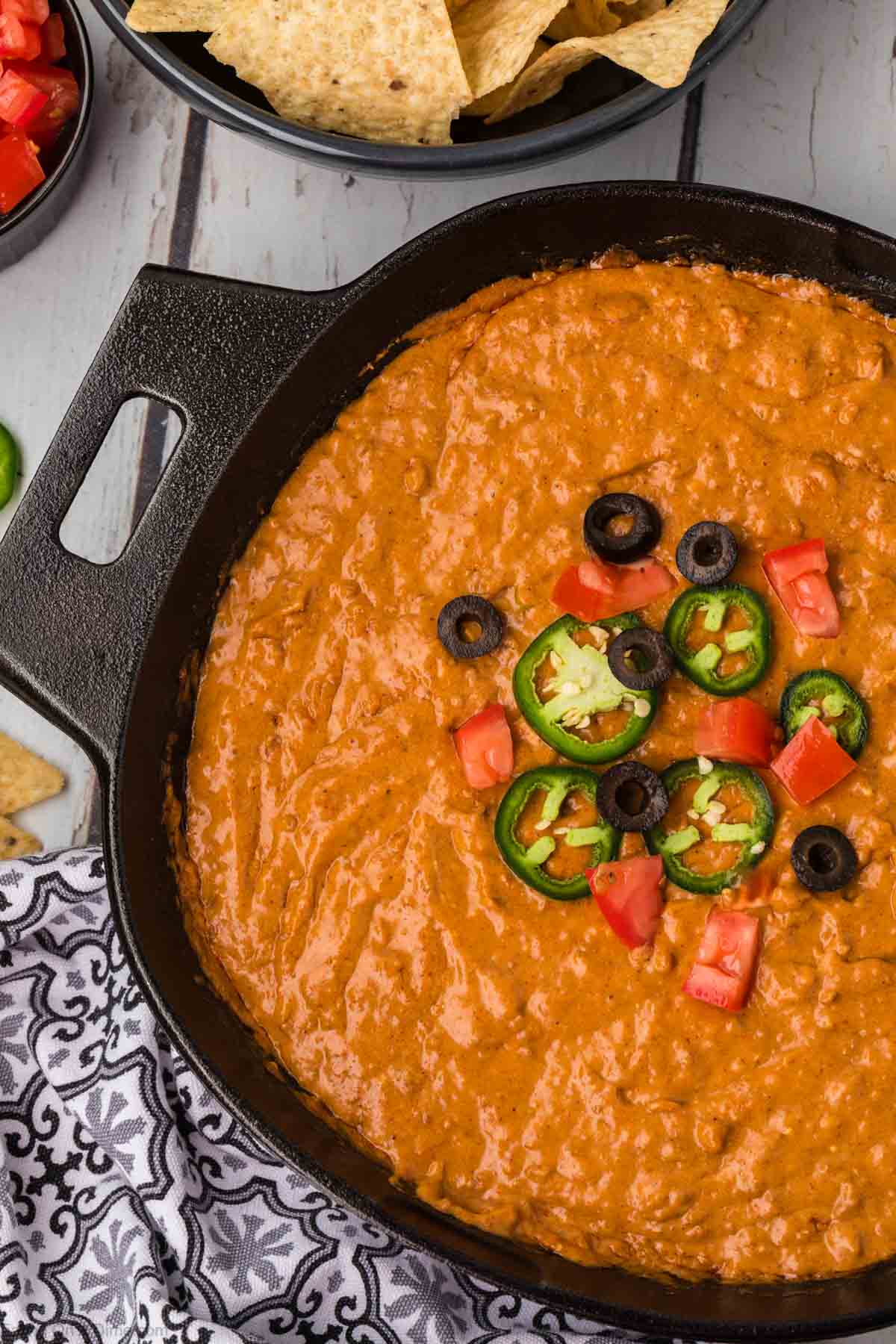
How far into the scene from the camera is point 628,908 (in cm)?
297

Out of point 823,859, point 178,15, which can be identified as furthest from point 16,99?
point 823,859

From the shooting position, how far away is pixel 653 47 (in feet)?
9.74

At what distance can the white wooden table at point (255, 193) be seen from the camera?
3.62 meters

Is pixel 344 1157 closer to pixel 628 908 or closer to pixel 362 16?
pixel 628 908

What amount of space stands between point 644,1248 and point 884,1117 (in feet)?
1.68

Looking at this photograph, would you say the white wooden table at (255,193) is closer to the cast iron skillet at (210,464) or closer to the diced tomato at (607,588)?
the cast iron skillet at (210,464)

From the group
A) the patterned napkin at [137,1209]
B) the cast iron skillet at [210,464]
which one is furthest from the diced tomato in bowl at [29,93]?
the patterned napkin at [137,1209]

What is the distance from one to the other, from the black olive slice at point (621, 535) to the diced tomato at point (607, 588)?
0.02 meters

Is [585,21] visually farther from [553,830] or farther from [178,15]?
[553,830]

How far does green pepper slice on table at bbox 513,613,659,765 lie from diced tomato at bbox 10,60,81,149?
1658 mm

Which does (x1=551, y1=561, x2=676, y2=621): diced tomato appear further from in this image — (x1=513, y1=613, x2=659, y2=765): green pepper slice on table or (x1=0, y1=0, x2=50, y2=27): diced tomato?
(x1=0, y1=0, x2=50, y2=27): diced tomato

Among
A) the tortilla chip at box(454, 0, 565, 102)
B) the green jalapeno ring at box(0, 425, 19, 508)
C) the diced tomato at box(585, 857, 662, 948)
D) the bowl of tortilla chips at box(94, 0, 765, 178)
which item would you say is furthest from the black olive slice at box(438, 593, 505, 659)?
the green jalapeno ring at box(0, 425, 19, 508)

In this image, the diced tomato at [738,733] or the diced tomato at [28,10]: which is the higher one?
the diced tomato at [28,10]

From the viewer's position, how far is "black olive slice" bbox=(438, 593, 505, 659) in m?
3.03
